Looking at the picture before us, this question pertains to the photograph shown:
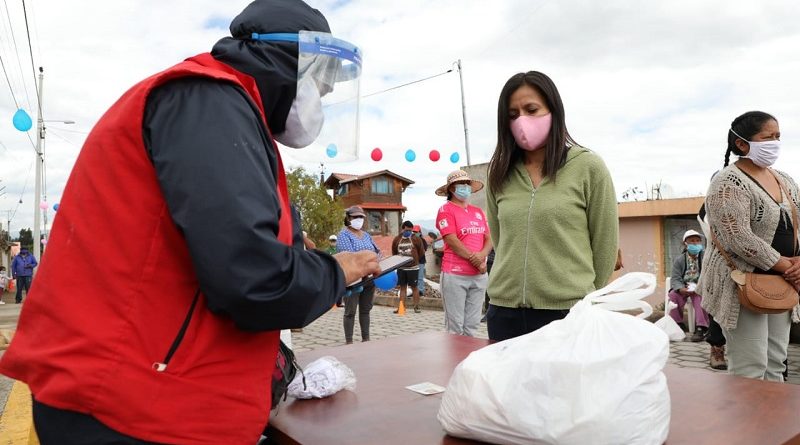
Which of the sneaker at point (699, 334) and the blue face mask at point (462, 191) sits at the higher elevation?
the blue face mask at point (462, 191)

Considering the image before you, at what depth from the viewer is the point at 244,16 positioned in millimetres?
1381

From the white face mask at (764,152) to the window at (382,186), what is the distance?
42.8 m

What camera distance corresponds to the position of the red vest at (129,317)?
1.09 metres

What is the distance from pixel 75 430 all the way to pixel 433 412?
83 centimetres

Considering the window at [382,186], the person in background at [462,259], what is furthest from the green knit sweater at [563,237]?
the window at [382,186]

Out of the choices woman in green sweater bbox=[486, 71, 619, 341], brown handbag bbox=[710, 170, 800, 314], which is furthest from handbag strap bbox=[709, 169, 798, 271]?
woman in green sweater bbox=[486, 71, 619, 341]

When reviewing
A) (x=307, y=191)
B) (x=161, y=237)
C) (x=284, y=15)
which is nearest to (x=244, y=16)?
(x=284, y=15)

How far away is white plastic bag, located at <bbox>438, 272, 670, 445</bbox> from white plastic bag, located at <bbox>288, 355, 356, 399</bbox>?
0.49m

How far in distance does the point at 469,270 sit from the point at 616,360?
13.2ft

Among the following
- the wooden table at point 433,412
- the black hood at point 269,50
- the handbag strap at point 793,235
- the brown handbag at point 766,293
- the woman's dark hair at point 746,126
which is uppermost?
the black hood at point 269,50

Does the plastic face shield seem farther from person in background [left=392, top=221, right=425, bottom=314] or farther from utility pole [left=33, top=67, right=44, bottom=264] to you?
utility pole [left=33, top=67, right=44, bottom=264]

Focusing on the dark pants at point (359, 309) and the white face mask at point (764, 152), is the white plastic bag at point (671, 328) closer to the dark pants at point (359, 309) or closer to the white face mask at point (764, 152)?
the white face mask at point (764, 152)

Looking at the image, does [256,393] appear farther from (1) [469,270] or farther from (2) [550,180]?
(1) [469,270]

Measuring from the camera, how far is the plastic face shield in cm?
140
